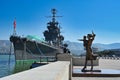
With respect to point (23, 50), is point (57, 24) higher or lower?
higher

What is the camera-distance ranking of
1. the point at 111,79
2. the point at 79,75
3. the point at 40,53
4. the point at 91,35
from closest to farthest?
the point at 111,79 < the point at 79,75 < the point at 91,35 < the point at 40,53

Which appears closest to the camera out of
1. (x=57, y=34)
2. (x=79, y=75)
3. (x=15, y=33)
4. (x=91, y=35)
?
(x=79, y=75)

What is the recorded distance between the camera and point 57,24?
102 meters

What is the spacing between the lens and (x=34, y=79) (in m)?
3.50

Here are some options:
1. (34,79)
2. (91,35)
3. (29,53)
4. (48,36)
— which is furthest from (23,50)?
(34,79)

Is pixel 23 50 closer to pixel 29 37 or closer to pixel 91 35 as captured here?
pixel 29 37

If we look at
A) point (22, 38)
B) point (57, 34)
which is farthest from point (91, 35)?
point (57, 34)

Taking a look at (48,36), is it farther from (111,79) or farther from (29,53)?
(111,79)

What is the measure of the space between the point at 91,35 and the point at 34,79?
49.3ft

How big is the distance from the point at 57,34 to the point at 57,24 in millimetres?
3762

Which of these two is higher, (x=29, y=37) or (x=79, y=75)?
(x=29, y=37)

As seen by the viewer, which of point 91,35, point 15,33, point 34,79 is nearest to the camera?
point 34,79

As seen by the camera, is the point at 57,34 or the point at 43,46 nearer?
the point at 43,46

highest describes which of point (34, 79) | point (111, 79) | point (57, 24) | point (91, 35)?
point (57, 24)
